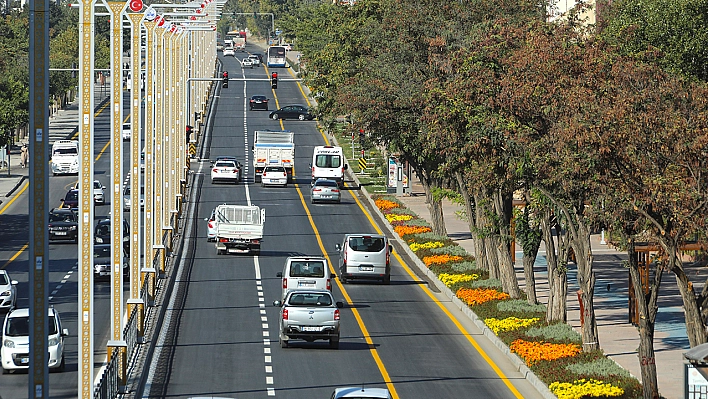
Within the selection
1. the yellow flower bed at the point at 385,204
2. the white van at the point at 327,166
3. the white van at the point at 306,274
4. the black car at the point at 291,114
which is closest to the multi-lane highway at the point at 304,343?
the white van at the point at 306,274

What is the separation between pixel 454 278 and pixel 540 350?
49.1 ft

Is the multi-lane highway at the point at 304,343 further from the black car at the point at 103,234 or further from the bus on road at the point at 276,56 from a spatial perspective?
the bus on road at the point at 276,56

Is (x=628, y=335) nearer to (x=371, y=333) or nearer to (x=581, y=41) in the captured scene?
(x=371, y=333)

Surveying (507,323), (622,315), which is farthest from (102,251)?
(622,315)

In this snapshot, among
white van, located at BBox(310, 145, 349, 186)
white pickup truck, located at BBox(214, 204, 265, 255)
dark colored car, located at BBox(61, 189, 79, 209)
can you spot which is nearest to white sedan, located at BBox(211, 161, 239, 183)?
white van, located at BBox(310, 145, 349, 186)

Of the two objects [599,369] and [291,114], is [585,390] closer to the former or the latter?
[599,369]

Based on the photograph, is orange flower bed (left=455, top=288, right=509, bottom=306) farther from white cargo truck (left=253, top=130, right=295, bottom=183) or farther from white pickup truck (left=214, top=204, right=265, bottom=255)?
white cargo truck (left=253, top=130, right=295, bottom=183)

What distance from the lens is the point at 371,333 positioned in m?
38.7

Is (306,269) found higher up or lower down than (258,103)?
lower down

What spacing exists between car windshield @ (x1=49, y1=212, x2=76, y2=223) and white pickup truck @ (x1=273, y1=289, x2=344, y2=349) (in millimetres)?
28833

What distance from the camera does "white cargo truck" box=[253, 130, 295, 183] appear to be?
84438 mm

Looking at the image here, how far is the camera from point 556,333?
3569 cm

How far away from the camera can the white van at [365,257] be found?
48969mm

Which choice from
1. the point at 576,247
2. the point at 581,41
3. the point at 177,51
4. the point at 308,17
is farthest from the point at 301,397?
the point at 308,17
